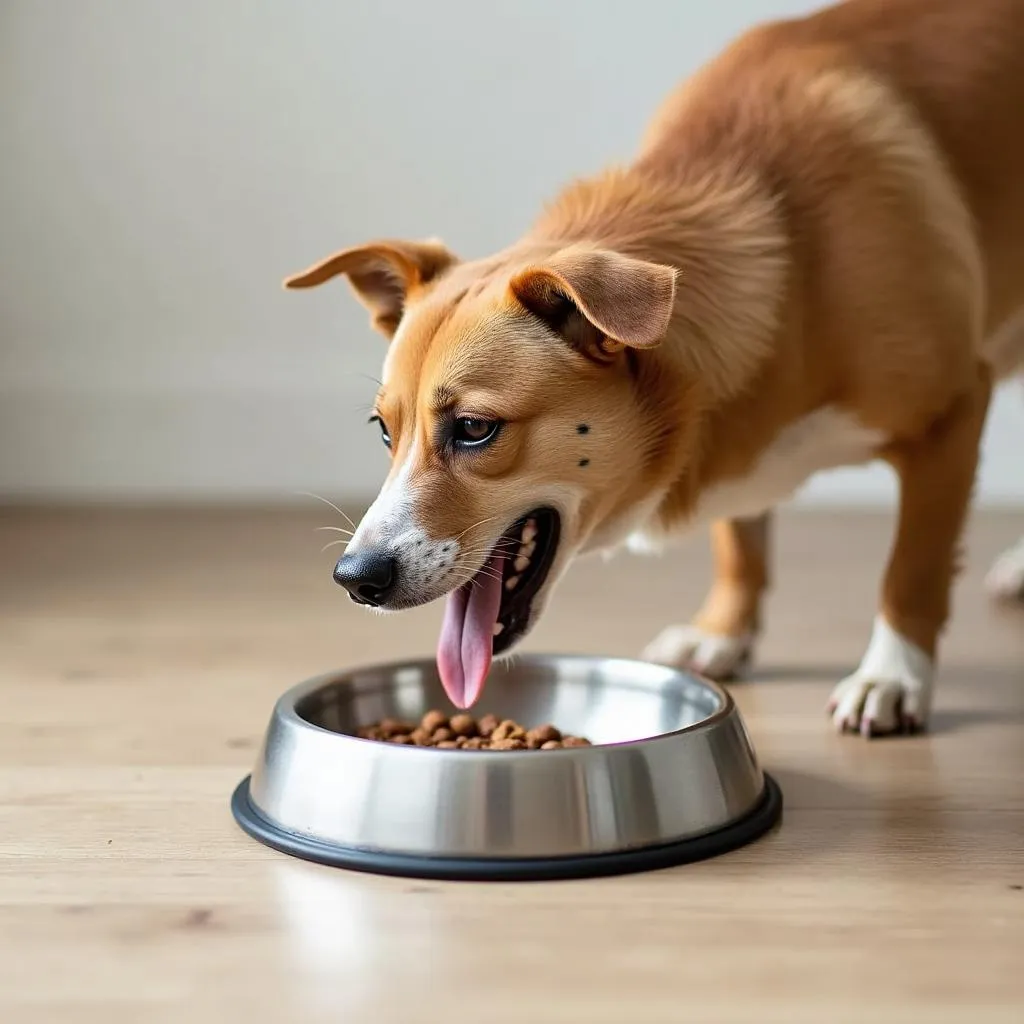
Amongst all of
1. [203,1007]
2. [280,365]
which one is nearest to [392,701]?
[203,1007]

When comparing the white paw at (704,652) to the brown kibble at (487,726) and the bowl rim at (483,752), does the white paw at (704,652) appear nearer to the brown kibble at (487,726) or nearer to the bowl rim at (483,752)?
the bowl rim at (483,752)

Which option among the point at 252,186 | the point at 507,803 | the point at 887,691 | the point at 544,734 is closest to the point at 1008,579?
the point at 887,691

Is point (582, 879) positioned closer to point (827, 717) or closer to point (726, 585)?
point (827, 717)

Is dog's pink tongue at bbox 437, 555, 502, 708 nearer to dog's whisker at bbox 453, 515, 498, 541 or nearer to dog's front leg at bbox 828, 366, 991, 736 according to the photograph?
dog's whisker at bbox 453, 515, 498, 541

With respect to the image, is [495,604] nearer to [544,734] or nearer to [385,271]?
[544,734]

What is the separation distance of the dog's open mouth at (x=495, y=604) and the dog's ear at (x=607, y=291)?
0.23 meters

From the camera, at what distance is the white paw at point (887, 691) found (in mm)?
1775

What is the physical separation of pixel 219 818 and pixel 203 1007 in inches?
17.5

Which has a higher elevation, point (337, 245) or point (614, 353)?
point (614, 353)

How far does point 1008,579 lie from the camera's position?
2.52 meters

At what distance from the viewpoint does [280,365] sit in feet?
11.8

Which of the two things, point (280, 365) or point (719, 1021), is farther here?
point (280, 365)

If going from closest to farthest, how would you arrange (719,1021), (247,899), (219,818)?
(719,1021), (247,899), (219,818)

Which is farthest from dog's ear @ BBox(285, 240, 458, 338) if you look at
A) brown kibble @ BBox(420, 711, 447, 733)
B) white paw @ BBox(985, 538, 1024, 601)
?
white paw @ BBox(985, 538, 1024, 601)
